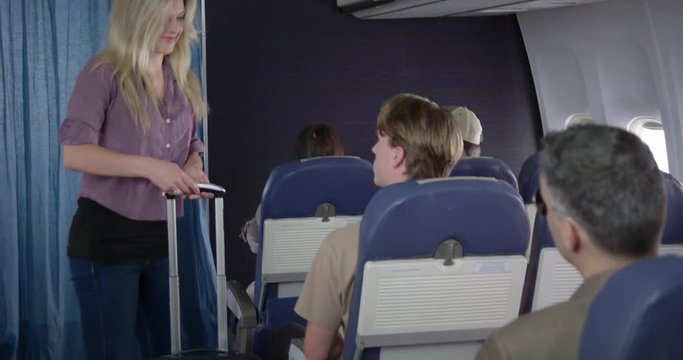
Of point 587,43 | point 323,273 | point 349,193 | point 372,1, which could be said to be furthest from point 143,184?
point 587,43

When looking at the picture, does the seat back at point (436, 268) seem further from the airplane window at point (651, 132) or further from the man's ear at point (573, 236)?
the airplane window at point (651, 132)

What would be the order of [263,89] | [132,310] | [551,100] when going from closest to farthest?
1. [132,310]
2. [263,89]
3. [551,100]

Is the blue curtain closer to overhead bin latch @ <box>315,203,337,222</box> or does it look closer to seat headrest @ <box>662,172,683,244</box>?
overhead bin latch @ <box>315,203,337,222</box>

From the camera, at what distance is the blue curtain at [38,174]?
5.61m

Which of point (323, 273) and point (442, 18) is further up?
point (442, 18)

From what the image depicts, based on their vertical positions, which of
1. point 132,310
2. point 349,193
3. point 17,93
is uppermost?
point 17,93

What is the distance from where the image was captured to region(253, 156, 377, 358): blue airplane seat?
3746mm

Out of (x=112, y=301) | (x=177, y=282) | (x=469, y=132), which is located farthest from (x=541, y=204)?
(x=469, y=132)

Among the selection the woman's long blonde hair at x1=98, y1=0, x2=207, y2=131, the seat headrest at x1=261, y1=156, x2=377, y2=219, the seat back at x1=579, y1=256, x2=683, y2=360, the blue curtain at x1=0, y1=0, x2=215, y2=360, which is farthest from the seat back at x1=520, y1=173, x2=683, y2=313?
the blue curtain at x1=0, y1=0, x2=215, y2=360

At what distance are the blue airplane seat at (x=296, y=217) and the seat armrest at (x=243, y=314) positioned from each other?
2.1 inches

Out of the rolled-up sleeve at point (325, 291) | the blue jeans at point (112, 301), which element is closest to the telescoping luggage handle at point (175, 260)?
the blue jeans at point (112, 301)

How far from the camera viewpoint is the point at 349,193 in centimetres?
382

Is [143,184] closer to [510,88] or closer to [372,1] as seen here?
[372,1]

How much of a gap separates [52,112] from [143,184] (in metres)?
2.82
